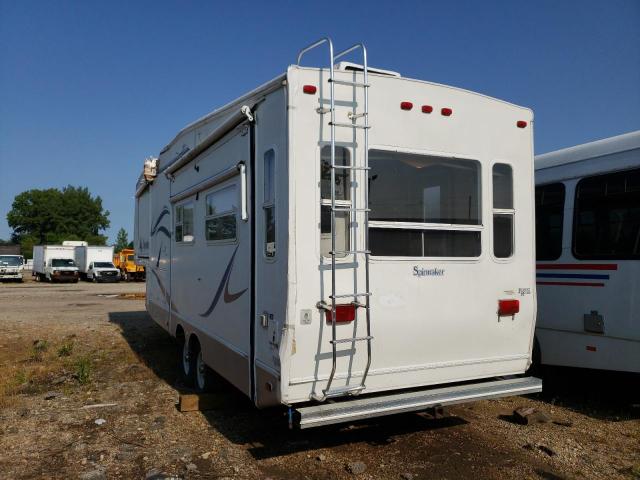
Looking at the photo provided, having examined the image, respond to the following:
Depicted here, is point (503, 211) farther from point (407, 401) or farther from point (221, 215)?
point (221, 215)

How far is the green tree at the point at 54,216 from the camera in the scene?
86.7 metres

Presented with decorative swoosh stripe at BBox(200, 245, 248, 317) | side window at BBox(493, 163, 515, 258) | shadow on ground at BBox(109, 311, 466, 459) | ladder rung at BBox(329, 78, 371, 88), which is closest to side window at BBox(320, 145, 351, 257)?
ladder rung at BBox(329, 78, 371, 88)

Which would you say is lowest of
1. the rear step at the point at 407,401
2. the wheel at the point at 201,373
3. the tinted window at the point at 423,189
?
the wheel at the point at 201,373

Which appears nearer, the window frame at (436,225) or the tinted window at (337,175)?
the tinted window at (337,175)

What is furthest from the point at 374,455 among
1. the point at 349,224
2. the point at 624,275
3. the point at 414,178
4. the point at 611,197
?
the point at 611,197

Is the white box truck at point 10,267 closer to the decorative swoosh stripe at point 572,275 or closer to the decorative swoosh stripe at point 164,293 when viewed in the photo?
the decorative swoosh stripe at point 164,293

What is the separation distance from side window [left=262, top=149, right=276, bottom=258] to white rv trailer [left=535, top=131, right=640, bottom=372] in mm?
3859

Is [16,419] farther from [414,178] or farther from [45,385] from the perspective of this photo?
[414,178]

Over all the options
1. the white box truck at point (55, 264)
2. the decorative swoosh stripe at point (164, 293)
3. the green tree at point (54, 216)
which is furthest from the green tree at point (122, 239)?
the decorative swoosh stripe at point (164, 293)

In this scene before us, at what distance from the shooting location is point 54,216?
8669cm

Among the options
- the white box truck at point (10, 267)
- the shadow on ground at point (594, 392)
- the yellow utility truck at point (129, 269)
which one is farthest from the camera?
the yellow utility truck at point (129, 269)

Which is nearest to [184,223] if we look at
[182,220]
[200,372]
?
[182,220]

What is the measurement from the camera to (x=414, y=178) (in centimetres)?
478

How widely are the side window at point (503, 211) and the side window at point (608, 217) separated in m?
1.56
